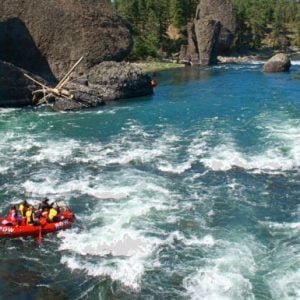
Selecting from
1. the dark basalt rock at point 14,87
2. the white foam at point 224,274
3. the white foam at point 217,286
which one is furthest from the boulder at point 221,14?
the white foam at point 217,286

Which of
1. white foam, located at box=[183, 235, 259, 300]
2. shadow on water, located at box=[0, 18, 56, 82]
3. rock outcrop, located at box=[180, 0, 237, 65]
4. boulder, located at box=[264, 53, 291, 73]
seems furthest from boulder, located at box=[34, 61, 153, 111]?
rock outcrop, located at box=[180, 0, 237, 65]

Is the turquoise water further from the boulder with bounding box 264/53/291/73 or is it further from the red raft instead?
the boulder with bounding box 264/53/291/73

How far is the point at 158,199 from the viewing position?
82.3 feet

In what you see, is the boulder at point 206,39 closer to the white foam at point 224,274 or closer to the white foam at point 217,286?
the white foam at point 224,274

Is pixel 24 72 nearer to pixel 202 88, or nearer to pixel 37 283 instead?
pixel 202 88

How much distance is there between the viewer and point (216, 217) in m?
22.9

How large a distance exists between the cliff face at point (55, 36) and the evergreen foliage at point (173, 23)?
26943 mm

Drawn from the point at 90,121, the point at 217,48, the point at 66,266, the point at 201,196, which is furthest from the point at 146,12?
the point at 66,266

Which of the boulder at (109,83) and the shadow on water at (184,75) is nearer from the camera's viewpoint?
the boulder at (109,83)

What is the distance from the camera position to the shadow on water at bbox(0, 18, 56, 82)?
5272 centimetres

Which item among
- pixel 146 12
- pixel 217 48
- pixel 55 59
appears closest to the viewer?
pixel 55 59

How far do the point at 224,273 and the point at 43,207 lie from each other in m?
8.99

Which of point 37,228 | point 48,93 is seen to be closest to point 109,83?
point 48,93

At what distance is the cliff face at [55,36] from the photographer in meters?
53.2
